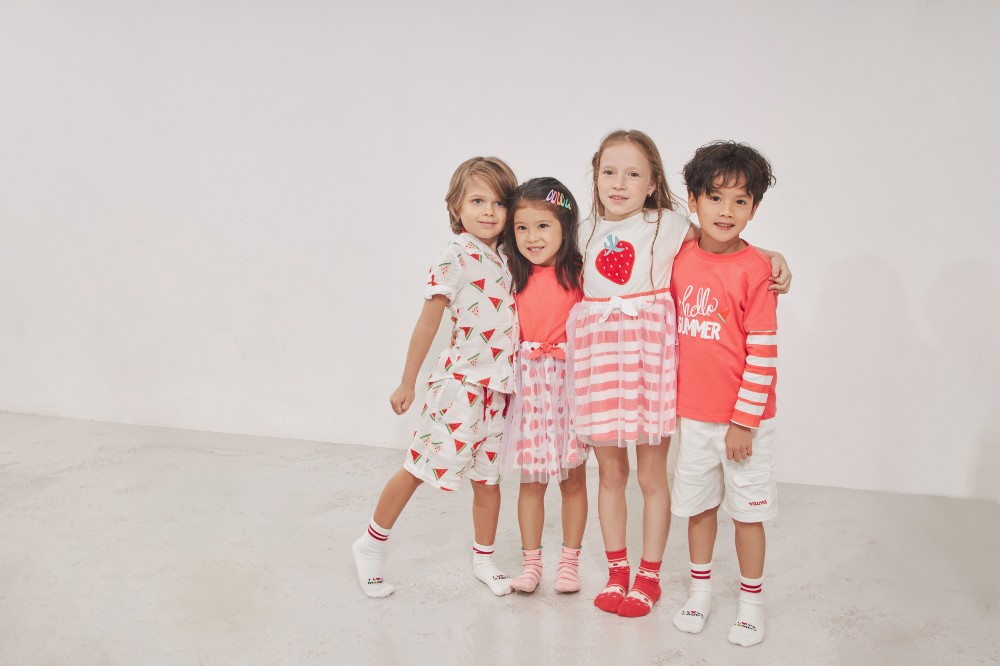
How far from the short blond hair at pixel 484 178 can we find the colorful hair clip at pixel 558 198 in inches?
5.2

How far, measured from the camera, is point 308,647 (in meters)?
2.01

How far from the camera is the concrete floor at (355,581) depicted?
2.02 metres

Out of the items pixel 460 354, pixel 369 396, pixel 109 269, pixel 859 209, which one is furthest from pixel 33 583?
pixel 859 209

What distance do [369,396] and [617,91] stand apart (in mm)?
1616

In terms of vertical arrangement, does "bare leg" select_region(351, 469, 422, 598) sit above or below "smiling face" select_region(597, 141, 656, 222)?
below

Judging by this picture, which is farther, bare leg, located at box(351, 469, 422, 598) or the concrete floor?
bare leg, located at box(351, 469, 422, 598)

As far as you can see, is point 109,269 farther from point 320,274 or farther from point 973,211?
point 973,211

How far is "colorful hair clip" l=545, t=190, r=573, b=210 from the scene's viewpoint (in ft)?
7.26

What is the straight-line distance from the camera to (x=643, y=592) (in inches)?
87.7

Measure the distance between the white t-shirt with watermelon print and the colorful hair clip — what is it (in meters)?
0.11

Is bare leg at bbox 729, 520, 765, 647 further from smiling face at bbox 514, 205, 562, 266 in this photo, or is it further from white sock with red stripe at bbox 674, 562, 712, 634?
smiling face at bbox 514, 205, 562, 266
